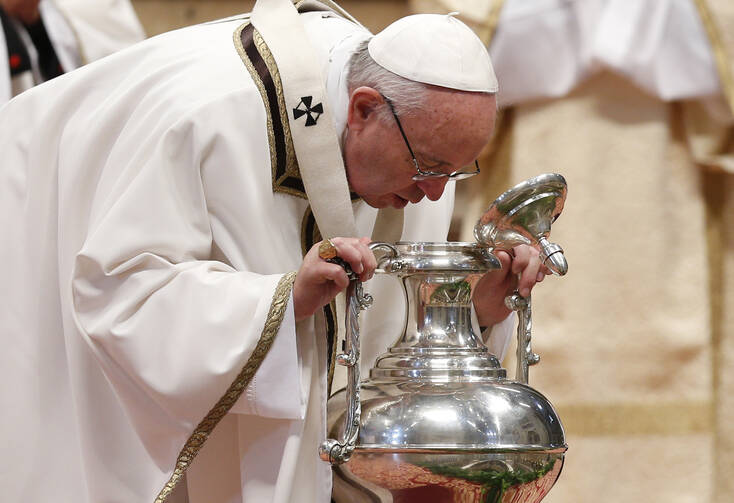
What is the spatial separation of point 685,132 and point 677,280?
0.50 m

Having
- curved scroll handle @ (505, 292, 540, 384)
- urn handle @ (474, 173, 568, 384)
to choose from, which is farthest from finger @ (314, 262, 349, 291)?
curved scroll handle @ (505, 292, 540, 384)

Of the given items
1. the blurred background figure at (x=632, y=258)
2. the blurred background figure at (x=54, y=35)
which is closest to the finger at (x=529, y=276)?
the blurred background figure at (x=632, y=258)

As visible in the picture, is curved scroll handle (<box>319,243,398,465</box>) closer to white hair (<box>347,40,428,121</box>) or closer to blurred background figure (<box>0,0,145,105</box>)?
white hair (<box>347,40,428,121</box>)

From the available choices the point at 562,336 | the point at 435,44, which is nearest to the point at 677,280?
the point at 562,336

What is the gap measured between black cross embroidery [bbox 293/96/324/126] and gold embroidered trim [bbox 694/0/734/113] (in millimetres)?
2030

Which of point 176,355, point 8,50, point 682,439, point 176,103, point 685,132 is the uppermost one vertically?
point 176,103

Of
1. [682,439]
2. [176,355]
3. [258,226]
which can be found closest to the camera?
[176,355]

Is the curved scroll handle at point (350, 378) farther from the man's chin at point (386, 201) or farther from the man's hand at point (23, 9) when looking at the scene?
the man's hand at point (23, 9)

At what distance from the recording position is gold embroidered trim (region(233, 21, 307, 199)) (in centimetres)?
294

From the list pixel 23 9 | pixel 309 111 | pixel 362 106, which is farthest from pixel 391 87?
pixel 23 9

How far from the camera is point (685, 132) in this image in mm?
4660

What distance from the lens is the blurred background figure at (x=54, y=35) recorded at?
15.3ft

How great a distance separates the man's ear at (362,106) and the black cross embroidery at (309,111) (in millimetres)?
65

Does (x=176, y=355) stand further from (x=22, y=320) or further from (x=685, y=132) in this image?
(x=685, y=132)
